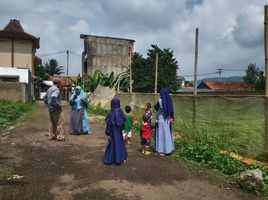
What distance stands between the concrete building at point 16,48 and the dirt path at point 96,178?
30.0m

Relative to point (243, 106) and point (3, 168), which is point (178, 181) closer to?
point (243, 106)

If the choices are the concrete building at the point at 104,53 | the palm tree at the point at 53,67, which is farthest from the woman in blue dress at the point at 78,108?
the palm tree at the point at 53,67

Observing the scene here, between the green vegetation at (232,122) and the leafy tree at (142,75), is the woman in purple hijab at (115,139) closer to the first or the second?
the green vegetation at (232,122)

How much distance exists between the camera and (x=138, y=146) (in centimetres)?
1056

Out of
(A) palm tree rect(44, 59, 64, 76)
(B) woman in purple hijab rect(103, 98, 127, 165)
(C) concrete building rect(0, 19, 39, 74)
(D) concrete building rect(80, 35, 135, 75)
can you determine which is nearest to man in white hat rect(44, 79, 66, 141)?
(B) woman in purple hijab rect(103, 98, 127, 165)

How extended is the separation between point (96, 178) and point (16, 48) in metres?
34.2

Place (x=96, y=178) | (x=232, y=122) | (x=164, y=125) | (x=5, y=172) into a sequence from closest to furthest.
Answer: (x=96, y=178), (x=5, y=172), (x=232, y=122), (x=164, y=125)

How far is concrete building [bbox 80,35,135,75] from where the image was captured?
47781mm

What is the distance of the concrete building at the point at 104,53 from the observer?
157 ft

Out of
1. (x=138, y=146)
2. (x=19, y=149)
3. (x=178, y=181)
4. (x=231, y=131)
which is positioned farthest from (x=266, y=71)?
(x=19, y=149)

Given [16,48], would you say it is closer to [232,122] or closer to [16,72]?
[16,72]

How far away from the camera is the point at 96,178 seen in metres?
6.88

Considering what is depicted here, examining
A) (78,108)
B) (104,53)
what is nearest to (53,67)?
(104,53)

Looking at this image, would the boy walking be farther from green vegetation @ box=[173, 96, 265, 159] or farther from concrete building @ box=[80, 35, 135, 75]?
concrete building @ box=[80, 35, 135, 75]
